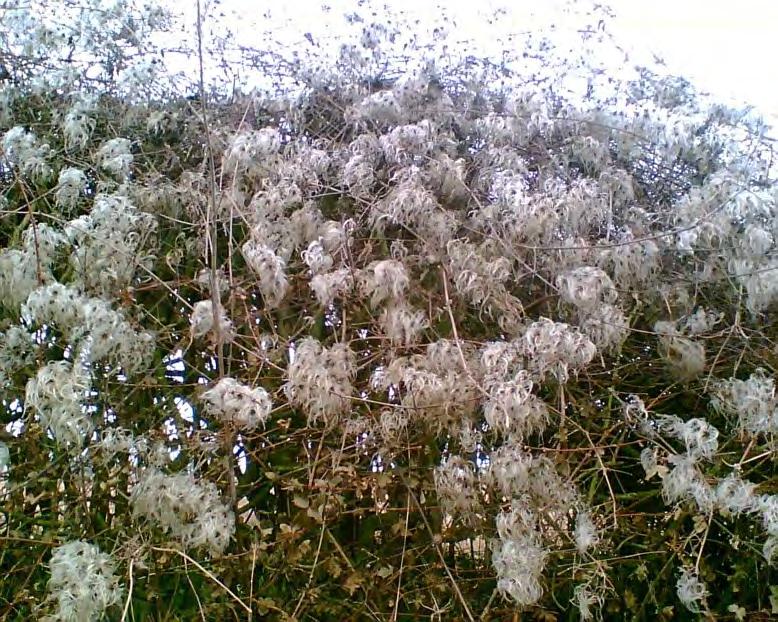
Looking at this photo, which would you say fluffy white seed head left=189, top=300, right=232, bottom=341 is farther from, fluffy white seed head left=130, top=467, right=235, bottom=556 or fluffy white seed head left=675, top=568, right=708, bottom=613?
fluffy white seed head left=675, top=568, right=708, bottom=613

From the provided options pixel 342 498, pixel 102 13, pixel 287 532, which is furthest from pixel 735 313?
pixel 102 13

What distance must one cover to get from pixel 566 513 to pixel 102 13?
2201 millimetres

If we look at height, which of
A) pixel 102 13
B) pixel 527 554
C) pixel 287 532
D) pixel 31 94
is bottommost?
pixel 287 532

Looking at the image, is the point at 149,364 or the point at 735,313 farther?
the point at 735,313

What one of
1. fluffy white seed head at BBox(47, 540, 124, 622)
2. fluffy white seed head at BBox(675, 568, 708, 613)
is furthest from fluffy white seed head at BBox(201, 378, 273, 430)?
fluffy white seed head at BBox(675, 568, 708, 613)

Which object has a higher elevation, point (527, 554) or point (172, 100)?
point (172, 100)

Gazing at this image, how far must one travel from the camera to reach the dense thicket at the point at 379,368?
211 cm

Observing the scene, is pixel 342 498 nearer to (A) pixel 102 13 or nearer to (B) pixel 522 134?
(B) pixel 522 134

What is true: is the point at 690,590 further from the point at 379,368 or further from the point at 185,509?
the point at 185,509

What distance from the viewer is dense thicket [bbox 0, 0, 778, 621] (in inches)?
83.1

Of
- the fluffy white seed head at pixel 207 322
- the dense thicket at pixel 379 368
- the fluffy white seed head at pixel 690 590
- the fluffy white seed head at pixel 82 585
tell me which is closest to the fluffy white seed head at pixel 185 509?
the dense thicket at pixel 379 368

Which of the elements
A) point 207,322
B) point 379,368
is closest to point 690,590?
point 379,368

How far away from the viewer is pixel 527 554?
6.63 ft

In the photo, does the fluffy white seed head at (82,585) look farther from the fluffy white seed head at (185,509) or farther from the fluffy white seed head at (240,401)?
the fluffy white seed head at (240,401)
